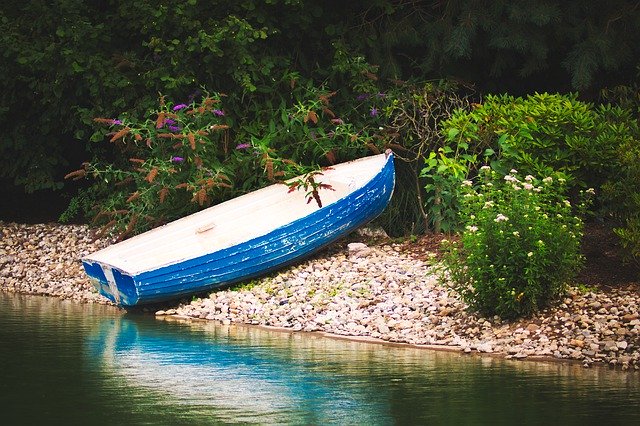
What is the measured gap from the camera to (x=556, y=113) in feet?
33.6

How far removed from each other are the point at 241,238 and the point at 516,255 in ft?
10.9

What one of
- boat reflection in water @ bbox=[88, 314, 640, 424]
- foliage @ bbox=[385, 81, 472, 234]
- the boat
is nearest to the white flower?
boat reflection in water @ bbox=[88, 314, 640, 424]

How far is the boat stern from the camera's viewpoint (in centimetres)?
1004

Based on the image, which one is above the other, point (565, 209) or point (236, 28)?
point (236, 28)

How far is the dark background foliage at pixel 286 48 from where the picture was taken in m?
12.4

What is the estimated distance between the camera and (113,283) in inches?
402

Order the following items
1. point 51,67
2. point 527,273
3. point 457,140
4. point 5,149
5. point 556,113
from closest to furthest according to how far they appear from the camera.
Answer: point 527,273 < point 556,113 < point 457,140 < point 51,67 < point 5,149

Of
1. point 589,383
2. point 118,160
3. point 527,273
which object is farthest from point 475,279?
point 118,160

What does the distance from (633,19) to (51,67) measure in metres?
6.68

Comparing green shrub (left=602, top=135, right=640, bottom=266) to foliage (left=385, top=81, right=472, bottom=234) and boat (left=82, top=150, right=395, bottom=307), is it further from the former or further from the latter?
boat (left=82, top=150, right=395, bottom=307)

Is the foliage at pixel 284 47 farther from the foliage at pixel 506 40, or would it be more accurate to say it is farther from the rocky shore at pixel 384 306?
A: the rocky shore at pixel 384 306

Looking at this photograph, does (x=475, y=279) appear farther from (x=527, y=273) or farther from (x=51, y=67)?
(x=51, y=67)

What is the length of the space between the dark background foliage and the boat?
56.4 inches

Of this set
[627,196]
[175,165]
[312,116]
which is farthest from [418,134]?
[627,196]
